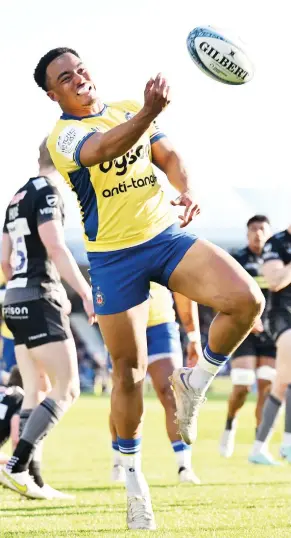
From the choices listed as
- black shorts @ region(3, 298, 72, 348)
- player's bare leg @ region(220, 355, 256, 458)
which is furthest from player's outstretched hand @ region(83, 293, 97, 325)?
player's bare leg @ region(220, 355, 256, 458)

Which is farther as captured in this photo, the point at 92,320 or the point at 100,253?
the point at 92,320

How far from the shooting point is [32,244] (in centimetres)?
738

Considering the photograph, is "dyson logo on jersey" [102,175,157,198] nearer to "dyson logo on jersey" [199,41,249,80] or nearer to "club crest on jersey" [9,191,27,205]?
"dyson logo on jersey" [199,41,249,80]

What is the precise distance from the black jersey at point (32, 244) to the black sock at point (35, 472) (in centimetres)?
122

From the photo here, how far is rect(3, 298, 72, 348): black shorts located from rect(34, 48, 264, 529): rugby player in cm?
162

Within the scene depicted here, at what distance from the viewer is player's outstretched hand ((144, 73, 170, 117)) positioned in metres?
4.92

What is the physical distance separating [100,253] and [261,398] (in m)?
6.63

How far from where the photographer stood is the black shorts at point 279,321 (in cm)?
959

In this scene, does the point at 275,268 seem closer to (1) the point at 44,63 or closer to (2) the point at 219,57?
(2) the point at 219,57

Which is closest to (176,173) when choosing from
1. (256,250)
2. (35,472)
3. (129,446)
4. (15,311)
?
(129,446)

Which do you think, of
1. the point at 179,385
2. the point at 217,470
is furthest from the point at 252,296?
the point at 217,470

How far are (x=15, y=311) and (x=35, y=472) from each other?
1213 mm

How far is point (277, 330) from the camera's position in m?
9.67

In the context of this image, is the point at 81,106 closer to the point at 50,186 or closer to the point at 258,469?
the point at 50,186
